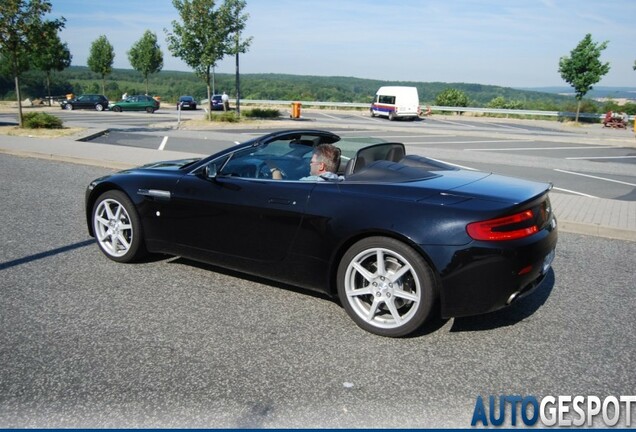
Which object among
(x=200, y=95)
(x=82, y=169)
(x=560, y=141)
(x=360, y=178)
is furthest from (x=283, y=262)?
(x=200, y=95)

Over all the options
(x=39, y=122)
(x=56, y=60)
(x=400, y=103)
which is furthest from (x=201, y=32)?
(x=56, y=60)

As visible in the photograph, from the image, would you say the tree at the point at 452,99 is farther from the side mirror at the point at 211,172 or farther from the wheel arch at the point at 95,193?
the side mirror at the point at 211,172

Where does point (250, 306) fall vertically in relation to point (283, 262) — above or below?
below

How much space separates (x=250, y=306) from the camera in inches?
167

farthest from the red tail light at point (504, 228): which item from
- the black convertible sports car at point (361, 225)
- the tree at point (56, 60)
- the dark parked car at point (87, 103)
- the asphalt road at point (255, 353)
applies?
the tree at point (56, 60)

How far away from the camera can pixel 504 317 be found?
4125mm

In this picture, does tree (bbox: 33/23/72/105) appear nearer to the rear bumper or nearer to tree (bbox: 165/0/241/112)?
tree (bbox: 165/0/241/112)

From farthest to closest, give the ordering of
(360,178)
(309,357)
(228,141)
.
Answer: (228,141)
(360,178)
(309,357)

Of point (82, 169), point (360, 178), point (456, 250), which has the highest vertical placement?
point (360, 178)

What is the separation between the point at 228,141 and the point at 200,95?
56463mm

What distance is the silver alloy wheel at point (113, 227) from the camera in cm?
515

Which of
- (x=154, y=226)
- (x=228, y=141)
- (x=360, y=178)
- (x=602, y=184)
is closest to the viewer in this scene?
(x=360, y=178)

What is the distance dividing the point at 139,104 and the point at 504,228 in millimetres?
41259

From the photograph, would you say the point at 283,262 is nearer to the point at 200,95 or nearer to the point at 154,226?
the point at 154,226
